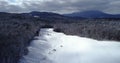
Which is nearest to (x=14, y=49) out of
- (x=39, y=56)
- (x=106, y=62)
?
(x=39, y=56)

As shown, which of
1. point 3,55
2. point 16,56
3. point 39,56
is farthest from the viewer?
point 39,56

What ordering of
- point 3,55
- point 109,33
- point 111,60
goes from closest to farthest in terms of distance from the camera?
point 3,55
point 111,60
point 109,33

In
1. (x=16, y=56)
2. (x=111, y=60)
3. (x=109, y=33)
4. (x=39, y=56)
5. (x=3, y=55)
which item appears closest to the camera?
(x=3, y=55)

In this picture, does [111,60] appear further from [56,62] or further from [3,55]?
[3,55]

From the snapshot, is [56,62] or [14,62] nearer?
[14,62]

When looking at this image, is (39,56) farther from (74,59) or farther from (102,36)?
(102,36)

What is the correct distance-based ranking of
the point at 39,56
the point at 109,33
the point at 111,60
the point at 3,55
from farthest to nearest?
the point at 109,33 < the point at 39,56 < the point at 111,60 < the point at 3,55

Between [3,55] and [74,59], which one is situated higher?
[3,55]

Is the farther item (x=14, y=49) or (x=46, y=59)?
(x=46, y=59)

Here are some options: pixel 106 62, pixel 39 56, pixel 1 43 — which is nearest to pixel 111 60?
pixel 106 62
